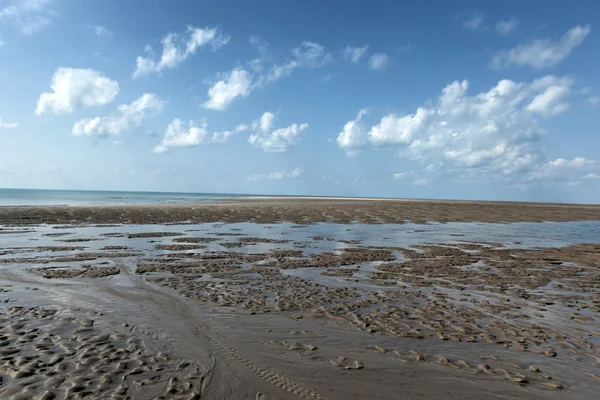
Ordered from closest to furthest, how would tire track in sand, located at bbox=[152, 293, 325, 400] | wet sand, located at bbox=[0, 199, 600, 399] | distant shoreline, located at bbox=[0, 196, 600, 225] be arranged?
tire track in sand, located at bbox=[152, 293, 325, 400]
wet sand, located at bbox=[0, 199, 600, 399]
distant shoreline, located at bbox=[0, 196, 600, 225]

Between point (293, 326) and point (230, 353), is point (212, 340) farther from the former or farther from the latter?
point (293, 326)

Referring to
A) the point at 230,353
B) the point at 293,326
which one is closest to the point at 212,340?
the point at 230,353

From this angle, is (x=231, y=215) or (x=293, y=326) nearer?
(x=293, y=326)

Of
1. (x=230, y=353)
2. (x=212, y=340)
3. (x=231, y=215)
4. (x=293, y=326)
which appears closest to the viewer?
(x=230, y=353)

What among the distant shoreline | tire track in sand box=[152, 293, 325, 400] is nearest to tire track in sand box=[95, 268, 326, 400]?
tire track in sand box=[152, 293, 325, 400]

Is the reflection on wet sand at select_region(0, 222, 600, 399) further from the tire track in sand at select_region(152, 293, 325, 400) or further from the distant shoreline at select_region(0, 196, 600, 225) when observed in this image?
the distant shoreline at select_region(0, 196, 600, 225)

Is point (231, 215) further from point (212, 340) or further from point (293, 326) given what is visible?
point (212, 340)

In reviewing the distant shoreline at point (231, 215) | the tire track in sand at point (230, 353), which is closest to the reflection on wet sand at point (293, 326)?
the tire track in sand at point (230, 353)

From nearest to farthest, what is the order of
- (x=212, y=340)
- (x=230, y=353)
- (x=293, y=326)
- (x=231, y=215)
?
(x=230, y=353) → (x=212, y=340) → (x=293, y=326) → (x=231, y=215)

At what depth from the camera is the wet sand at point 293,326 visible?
221 inches

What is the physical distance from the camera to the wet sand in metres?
5.62

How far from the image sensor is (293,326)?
8164 millimetres

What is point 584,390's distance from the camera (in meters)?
5.63

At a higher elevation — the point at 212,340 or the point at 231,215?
the point at 231,215
